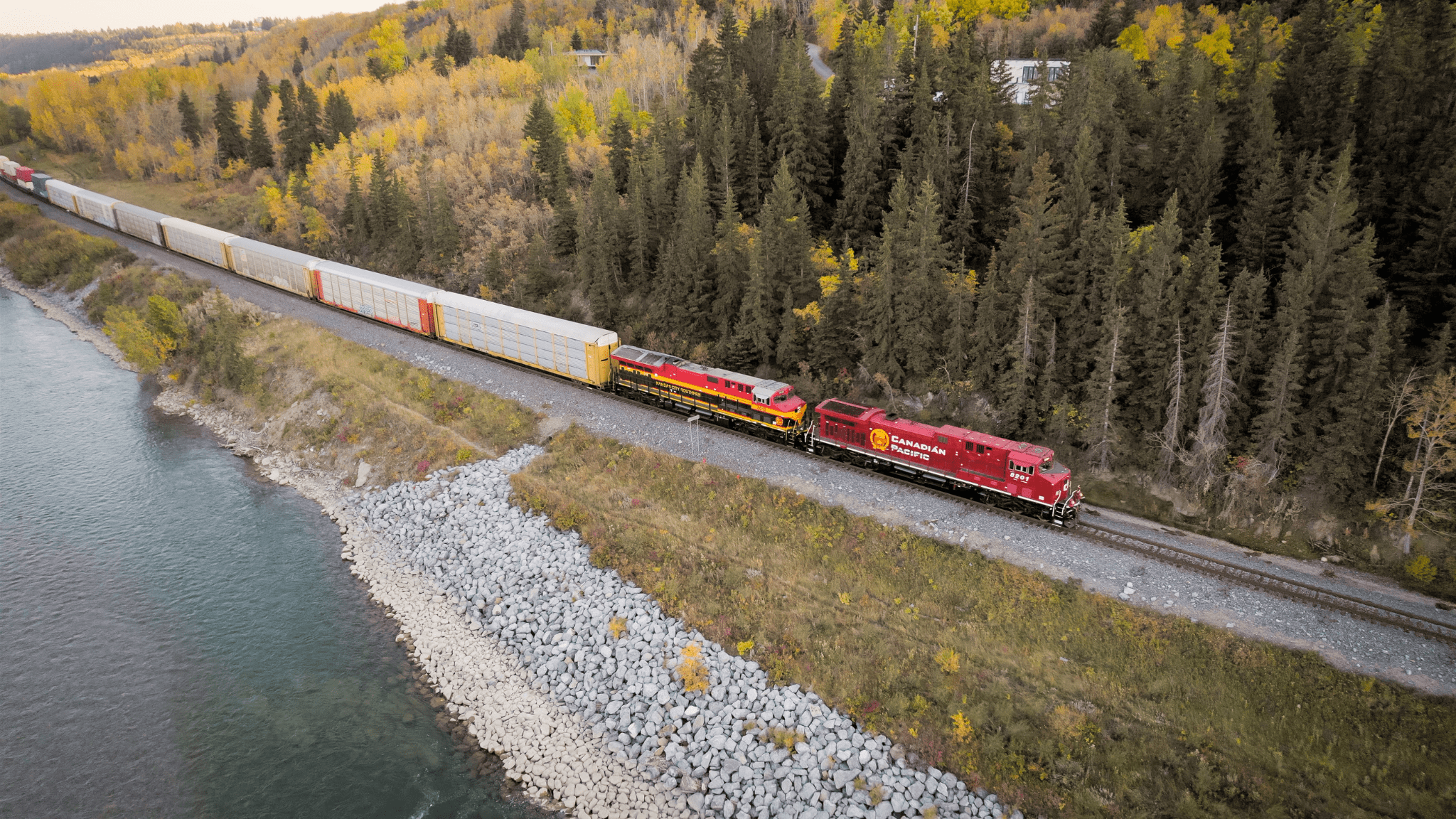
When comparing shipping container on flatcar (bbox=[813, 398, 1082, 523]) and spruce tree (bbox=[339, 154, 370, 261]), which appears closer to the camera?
shipping container on flatcar (bbox=[813, 398, 1082, 523])

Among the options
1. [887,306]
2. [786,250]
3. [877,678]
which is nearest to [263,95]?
[786,250]

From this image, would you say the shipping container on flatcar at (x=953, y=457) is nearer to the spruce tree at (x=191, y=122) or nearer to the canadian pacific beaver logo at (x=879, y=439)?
the canadian pacific beaver logo at (x=879, y=439)

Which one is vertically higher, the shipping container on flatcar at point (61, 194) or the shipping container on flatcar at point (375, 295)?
the shipping container on flatcar at point (61, 194)

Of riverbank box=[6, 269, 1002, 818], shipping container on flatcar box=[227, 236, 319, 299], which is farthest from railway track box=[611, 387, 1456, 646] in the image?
shipping container on flatcar box=[227, 236, 319, 299]

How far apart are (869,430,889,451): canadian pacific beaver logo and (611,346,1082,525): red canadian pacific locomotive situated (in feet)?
0.14

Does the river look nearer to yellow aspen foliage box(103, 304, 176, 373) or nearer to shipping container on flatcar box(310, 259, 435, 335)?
yellow aspen foliage box(103, 304, 176, 373)

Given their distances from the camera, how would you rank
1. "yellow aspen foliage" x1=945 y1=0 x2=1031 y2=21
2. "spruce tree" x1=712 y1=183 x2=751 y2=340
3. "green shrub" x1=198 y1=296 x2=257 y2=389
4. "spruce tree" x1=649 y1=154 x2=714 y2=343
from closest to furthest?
"spruce tree" x1=712 y1=183 x2=751 y2=340 < "spruce tree" x1=649 y1=154 x2=714 y2=343 < "green shrub" x1=198 y1=296 x2=257 y2=389 < "yellow aspen foliage" x1=945 y1=0 x2=1031 y2=21

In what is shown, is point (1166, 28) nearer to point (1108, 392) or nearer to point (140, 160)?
point (1108, 392)

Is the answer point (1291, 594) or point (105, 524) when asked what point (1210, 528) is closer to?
point (1291, 594)

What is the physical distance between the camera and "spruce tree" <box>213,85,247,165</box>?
370ft

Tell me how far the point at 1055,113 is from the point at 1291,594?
3379 cm

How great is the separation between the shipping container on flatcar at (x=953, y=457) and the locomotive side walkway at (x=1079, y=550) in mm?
937

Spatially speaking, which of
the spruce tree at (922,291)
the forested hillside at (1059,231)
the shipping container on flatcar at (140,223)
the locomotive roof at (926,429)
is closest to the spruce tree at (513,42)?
the forested hillside at (1059,231)

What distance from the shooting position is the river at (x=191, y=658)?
25.2 meters
